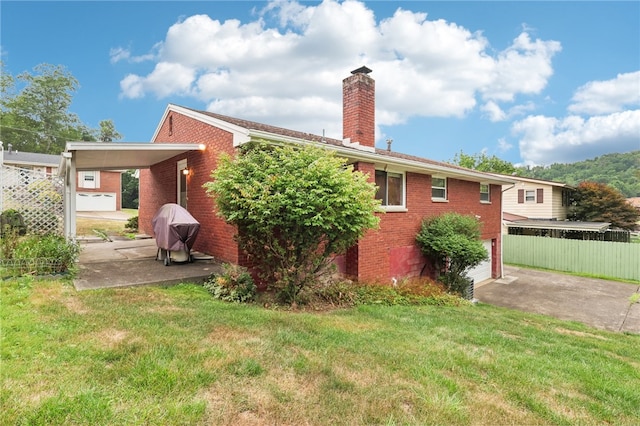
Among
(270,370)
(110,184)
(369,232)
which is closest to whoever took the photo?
(270,370)

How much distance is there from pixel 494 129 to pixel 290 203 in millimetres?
29567

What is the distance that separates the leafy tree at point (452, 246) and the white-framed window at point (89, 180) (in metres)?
27.5

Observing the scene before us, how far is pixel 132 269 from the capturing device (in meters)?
7.41

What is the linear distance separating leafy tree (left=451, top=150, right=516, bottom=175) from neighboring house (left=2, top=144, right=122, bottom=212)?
40145 millimetres

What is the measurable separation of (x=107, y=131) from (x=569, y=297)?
165ft

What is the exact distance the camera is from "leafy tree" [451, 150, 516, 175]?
139 feet

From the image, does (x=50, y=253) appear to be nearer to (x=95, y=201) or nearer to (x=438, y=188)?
(x=438, y=188)

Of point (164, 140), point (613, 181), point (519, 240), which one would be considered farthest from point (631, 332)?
point (613, 181)

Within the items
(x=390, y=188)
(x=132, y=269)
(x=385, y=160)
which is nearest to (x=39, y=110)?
(x=132, y=269)

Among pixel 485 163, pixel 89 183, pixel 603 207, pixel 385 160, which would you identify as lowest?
pixel 603 207

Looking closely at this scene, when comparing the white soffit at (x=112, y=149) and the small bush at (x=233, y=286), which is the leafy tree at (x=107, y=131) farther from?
the small bush at (x=233, y=286)

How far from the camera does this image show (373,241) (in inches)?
384

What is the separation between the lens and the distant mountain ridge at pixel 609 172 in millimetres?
42250

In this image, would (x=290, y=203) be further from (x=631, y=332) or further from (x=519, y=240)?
(x=519, y=240)
